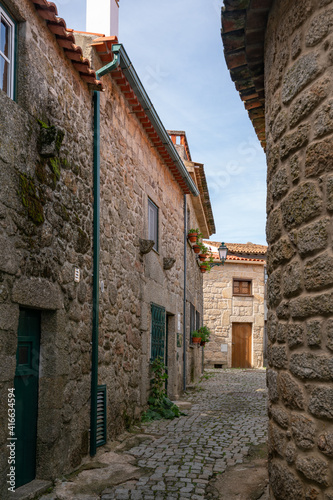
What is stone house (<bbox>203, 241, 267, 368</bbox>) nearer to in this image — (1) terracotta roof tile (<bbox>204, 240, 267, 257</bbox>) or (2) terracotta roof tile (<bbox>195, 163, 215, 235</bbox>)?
(1) terracotta roof tile (<bbox>204, 240, 267, 257</bbox>)

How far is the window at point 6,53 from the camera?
12.9ft

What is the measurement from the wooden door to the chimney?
16339 millimetres

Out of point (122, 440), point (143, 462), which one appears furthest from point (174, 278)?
point (143, 462)

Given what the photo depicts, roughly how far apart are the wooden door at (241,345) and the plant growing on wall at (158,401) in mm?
13455

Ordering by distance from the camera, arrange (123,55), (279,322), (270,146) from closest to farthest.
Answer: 1. (279,322)
2. (270,146)
3. (123,55)

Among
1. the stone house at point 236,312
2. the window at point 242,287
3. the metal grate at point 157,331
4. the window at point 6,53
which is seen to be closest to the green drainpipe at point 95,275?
the window at point 6,53

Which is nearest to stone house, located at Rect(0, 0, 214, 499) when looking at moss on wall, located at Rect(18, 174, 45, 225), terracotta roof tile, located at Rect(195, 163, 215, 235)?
moss on wall, located at Rect(18, 174, 45, 225)

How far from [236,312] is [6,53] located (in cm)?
1835

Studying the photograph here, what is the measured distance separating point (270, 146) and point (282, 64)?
0.55 m

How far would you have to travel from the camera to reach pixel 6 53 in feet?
13.1

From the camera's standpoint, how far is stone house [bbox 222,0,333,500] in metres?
2.79

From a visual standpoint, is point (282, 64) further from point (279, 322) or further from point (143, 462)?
point (143, 462)

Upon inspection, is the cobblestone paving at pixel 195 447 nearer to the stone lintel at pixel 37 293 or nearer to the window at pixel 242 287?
the stone lintel at pixel 37 293

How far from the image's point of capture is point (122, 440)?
6.10 meters
